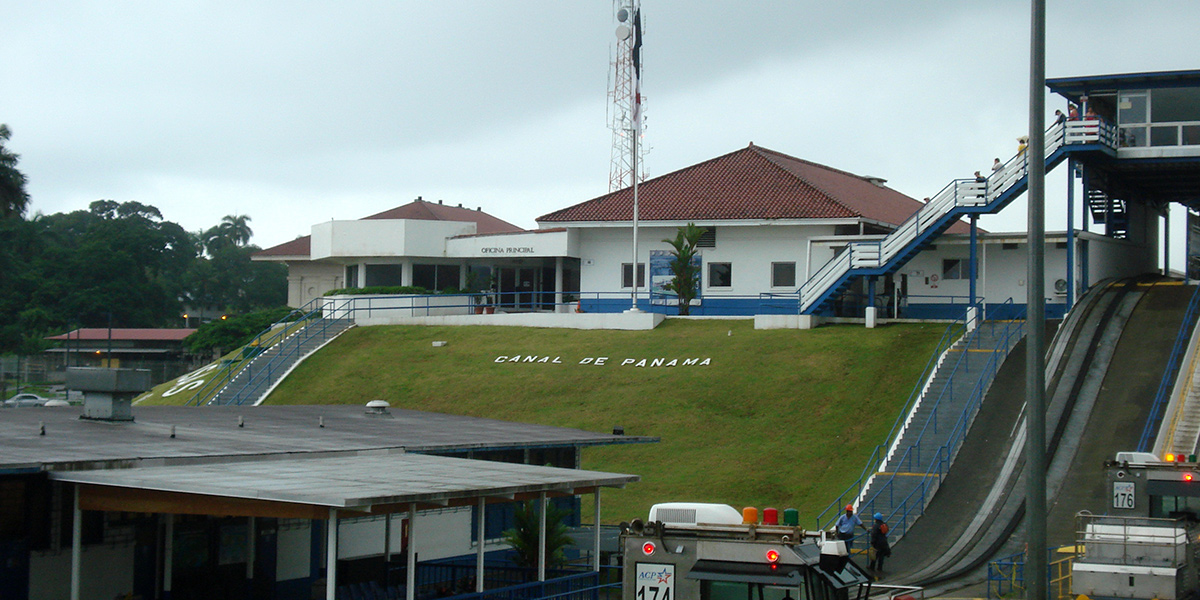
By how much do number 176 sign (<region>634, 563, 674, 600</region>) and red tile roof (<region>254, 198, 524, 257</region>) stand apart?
5478 cm

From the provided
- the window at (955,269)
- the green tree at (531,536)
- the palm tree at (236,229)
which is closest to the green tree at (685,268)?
the window at (955,269)

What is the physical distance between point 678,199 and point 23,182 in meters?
43.7

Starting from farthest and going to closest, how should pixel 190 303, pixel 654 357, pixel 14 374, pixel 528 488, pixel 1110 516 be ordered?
pixel 190 303 < pixel 14 374 < pixel 654 357 < pixel 1110 516 < pixel 528 488

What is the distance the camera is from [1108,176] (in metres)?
47.3

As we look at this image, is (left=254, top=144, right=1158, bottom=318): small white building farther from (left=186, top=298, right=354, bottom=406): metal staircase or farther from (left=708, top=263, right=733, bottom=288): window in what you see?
(left=186, top=298, right=354, bottom=406): metal staircase

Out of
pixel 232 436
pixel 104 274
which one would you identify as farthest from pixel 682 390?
pixel 104 274

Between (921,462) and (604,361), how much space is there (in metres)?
15.5

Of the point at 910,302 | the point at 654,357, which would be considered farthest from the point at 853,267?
the point at 654,357

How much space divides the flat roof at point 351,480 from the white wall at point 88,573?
4.76 ft

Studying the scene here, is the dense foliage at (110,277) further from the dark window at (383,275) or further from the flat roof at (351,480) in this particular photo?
the flat roof at (351,480)

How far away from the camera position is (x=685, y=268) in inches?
1993

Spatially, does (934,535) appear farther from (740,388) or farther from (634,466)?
(740,388)

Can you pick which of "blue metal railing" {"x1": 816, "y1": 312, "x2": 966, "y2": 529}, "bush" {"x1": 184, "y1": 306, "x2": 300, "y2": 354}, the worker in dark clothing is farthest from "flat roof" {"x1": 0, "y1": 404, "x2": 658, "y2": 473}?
"bush" {"x1": 184, "y1": 306, "x2": 300, "y2": 354}

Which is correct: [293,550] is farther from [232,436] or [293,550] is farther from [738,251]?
[738,251]
